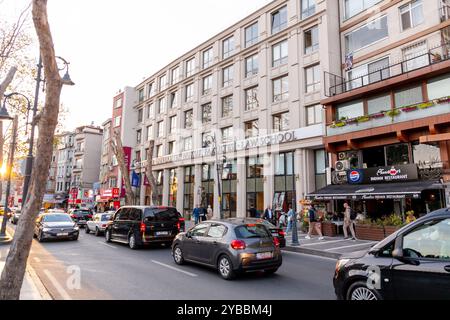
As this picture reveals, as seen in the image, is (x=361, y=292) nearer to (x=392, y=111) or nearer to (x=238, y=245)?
(x=238, y=245)

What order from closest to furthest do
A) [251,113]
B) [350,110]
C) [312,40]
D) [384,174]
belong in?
[384,174], [350,110], [312,40], [251,113]

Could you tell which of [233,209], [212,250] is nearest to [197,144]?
[233,209]

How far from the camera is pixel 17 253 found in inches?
187

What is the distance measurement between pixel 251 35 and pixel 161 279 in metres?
27.6

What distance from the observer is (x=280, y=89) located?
26.6 m

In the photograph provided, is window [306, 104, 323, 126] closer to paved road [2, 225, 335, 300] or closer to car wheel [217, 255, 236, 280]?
paved road [2, 225, 335, 300]

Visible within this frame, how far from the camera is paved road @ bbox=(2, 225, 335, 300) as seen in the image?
258 inches

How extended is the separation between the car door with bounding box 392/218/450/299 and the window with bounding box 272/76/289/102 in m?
22.3

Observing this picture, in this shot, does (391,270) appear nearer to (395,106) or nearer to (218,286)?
(218,286)

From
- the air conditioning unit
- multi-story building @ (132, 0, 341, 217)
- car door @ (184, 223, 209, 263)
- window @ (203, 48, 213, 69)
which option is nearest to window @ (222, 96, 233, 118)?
multi-story building @ (132, 0, 341, 217)

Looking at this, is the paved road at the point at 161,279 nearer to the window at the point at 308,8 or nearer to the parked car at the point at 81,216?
the parked car at the point at 81,216

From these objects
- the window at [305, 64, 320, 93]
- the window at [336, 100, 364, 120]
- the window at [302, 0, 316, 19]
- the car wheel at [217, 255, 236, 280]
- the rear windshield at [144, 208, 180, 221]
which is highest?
the window at [302, 0, 316, 19]

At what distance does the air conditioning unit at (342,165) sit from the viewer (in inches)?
812

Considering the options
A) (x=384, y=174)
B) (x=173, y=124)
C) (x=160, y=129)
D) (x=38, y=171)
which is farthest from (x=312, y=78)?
(x=160, y=129)
